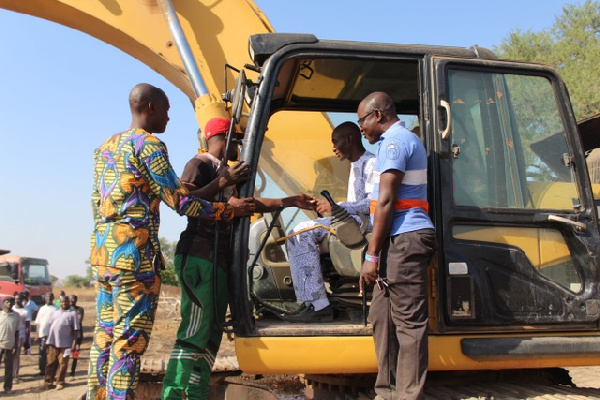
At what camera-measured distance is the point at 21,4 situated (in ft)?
15.7

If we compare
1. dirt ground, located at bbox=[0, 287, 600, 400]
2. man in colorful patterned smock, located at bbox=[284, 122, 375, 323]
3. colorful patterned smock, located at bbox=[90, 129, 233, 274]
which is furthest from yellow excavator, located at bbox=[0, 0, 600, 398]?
dirt ground, located at bbox=[0, 287, 600, 400]

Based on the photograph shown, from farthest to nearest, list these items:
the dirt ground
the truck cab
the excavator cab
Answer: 1. the truck cab
2. the dirt ground
3. the excavator cab

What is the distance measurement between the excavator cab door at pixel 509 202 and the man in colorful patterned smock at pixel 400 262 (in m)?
0.21

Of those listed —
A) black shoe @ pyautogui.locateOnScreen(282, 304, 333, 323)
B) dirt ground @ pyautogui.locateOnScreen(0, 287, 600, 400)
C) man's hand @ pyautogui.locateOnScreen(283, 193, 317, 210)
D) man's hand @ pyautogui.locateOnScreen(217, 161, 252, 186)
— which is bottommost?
dirt ground @ pyautogui.locateOnScreen(0, 287, 600, 400)

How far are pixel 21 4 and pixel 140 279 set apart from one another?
292cm

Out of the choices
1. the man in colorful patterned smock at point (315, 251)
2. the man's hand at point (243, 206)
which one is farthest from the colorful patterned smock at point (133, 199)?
the man in colorful patterned smock at point (315, 251)

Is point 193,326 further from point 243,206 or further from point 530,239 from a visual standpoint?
point 530,239

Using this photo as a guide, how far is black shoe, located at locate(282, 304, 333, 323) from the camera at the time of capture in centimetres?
344

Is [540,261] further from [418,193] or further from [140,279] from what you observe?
[140,279]

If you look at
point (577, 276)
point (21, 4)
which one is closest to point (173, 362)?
point (577, 276)

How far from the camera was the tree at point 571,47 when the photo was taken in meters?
19.7

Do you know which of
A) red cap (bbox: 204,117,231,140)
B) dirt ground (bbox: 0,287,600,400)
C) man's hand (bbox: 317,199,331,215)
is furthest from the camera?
dirt ground (bbox: 0,287,600,400)

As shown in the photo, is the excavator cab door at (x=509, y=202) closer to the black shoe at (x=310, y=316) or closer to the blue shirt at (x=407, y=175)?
the blue shirt at (x=407, y=175)

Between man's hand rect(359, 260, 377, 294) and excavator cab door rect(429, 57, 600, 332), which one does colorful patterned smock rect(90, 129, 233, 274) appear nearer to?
man's hand rect(359, 260, 377, 294)
